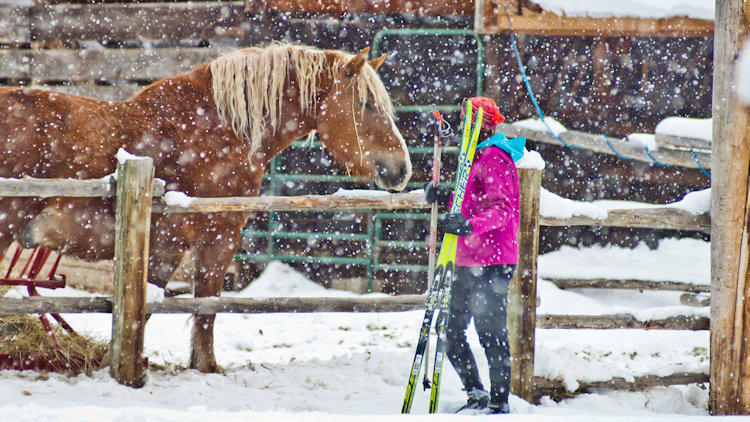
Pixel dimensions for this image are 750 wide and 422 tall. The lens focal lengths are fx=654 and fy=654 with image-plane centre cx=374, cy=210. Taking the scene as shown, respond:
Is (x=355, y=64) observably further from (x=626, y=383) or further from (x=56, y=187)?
(x=626, y=383)

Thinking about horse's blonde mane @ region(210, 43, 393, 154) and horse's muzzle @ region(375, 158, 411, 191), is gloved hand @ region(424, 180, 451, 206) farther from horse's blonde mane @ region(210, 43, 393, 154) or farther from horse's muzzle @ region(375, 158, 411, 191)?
horse's blonde mane @ region(210, 43, 393, 154)

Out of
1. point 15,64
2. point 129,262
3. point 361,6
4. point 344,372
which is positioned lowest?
point 344,372

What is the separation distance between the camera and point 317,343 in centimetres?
546

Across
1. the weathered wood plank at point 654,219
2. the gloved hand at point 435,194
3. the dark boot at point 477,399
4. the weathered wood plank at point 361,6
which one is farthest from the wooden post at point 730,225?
the weathered wood plank at point 361,6

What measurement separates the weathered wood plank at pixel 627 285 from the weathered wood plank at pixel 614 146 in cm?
118

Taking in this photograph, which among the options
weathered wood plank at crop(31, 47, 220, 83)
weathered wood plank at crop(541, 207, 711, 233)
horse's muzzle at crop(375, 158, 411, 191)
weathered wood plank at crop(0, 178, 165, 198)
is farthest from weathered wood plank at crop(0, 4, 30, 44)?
weathered wood plank at crop(541, 207, 711, 233)

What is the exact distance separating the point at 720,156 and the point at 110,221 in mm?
3439

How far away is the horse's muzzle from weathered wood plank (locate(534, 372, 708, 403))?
150cm

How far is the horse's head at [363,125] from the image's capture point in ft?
13.4

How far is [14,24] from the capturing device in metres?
7.82

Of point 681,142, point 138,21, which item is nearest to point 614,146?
point 681,142

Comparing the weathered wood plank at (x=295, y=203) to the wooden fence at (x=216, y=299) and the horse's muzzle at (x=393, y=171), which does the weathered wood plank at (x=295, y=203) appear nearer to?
the wooden fence at (x=216, y=299)

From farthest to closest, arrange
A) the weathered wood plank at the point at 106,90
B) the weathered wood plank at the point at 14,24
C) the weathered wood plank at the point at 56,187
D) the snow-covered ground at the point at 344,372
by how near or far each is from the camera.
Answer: the weathered wood plank at the point at 14,24, the weathered wood plank at the point at 106,90, the weathered wood plank at the point at 56,187, the snow-covered ground at the point at 344,372

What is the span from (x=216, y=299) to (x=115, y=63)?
498 cm
